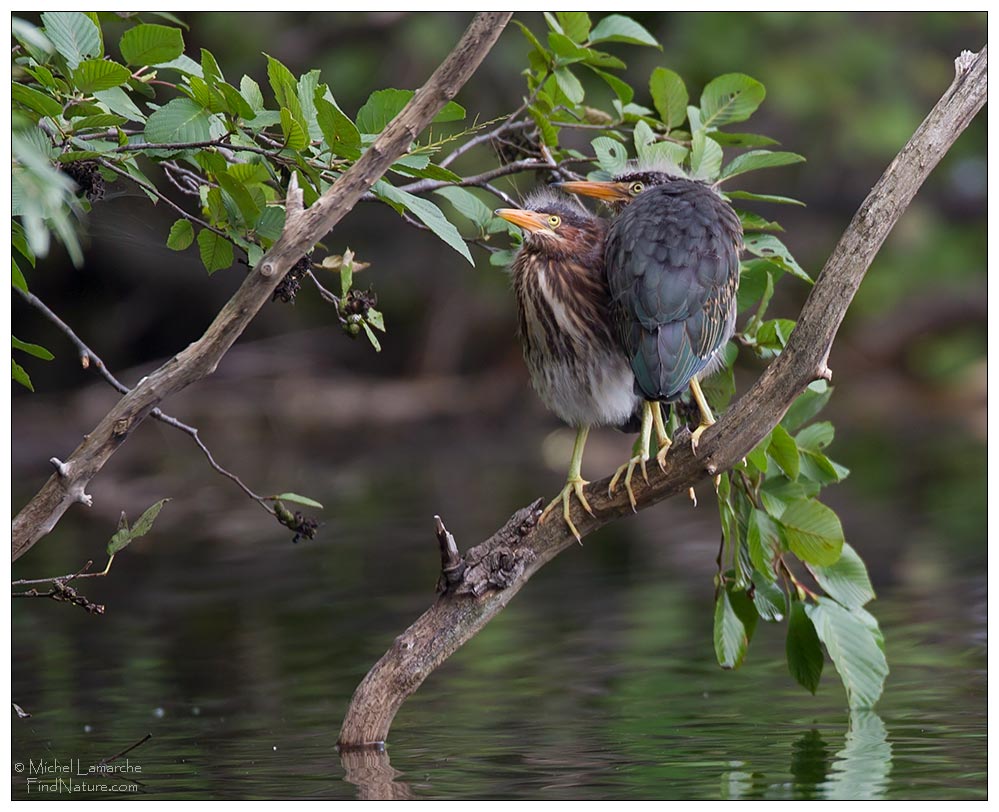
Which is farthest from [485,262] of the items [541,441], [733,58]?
[733,58]

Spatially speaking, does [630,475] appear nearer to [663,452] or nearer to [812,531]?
[663,452]

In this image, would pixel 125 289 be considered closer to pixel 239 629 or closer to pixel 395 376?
pixel 395 376

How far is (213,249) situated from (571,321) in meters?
1.11

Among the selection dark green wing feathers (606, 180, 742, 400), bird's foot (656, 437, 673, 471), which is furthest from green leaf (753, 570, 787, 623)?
dark green wing feathers (606, 180, 742, 400)

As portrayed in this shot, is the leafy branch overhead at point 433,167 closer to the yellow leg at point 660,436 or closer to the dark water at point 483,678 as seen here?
the yellow leg at point 660,436

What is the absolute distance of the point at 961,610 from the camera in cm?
559

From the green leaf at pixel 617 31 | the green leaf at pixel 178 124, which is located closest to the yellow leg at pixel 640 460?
the green leaf at pixel 617 31

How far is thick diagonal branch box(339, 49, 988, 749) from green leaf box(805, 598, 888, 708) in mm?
755

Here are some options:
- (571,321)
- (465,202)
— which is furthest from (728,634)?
(465,202)

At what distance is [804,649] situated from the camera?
4105mm

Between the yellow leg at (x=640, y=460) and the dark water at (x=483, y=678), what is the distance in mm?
696

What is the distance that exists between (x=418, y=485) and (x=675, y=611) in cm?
449

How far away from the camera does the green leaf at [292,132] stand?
3.13 meters

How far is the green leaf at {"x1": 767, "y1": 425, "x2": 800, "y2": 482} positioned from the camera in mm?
3842
